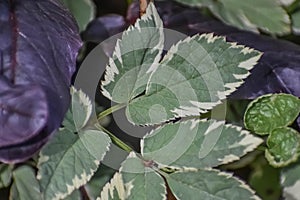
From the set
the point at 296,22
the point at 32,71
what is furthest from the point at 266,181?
the point at 32,71

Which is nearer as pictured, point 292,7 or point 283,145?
point 283,145

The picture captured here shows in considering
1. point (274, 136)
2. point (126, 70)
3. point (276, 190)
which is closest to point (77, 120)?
point (126, 70)

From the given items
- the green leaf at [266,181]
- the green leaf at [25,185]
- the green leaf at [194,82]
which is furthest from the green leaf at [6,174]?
the green leaf at [266,181]

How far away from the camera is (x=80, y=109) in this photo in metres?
0.63

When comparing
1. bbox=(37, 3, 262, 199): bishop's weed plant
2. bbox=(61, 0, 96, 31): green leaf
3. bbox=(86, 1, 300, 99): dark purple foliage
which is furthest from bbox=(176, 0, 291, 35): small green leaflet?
bbox=(37, 3, 262, 199): bishop's weed plant

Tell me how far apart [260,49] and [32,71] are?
291mm

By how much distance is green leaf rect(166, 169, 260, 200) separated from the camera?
22.3 inches

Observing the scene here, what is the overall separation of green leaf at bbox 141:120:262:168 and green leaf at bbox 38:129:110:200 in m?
0.05

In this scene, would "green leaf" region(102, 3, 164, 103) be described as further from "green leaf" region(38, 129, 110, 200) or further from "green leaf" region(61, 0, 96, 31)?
"green leaf" region(61, 0, 96, 31)

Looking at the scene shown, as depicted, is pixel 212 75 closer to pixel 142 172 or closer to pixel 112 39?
pixel 142 172

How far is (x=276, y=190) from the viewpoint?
0.99 metres

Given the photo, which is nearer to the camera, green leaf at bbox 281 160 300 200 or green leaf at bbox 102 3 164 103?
green leaf at bbox 102 3 164 103

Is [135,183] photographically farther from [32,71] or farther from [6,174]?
[6,174]

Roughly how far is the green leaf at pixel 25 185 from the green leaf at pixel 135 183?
0.52ft
